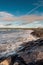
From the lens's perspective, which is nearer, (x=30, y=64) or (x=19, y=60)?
(x=30, y=64)

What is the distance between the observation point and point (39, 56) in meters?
16.7

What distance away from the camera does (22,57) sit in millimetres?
17328

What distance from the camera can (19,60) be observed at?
55.5 feet

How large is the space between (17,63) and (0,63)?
1285 millimetres

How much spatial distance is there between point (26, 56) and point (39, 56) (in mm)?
1200

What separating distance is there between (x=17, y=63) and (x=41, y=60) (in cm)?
184

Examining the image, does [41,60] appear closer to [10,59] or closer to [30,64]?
[30,64]

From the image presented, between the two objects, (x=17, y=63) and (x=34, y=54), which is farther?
(x=34, y=54)

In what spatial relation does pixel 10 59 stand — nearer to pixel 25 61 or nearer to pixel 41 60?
pixel 25 61

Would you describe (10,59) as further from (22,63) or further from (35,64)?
(35,64)

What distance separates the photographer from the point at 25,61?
16359 millimetres

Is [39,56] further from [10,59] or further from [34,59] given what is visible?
[10,59]

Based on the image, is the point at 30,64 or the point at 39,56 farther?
the point at 39,56

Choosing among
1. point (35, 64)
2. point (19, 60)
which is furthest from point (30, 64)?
point (19, 60)
